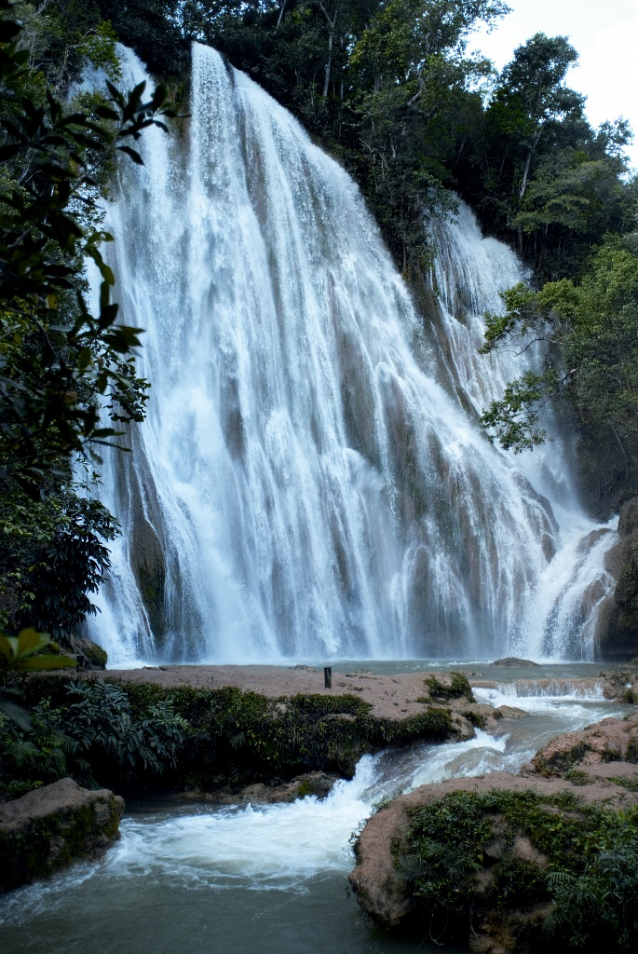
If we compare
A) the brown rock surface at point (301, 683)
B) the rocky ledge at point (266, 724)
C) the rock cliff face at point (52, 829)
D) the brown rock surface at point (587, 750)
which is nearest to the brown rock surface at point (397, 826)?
the brown rock surface at point (587, 750)

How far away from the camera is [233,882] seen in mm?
6398

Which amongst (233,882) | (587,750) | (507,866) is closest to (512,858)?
(507,866)

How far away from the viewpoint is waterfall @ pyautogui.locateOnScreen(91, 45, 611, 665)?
18.3 meters

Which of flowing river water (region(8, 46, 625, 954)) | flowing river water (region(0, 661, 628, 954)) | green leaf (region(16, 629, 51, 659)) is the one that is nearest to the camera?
green leaf (region(16, 629, 51, 659))

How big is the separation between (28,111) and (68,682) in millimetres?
7479

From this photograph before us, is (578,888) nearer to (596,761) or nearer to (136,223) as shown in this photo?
(596,761)

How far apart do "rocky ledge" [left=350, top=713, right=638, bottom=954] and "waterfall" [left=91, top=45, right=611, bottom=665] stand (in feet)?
35.6

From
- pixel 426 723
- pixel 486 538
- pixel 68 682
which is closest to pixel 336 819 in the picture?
pixel 426 723

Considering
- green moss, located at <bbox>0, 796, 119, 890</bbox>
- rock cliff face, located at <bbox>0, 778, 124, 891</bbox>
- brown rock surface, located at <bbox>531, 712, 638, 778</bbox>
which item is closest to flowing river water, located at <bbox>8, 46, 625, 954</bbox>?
brown rock surface, located at <bbox>531, 712, 638, 778</bbox>

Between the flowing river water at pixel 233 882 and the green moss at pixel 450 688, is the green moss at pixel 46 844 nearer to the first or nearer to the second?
the flowing river water at pixel 233 882

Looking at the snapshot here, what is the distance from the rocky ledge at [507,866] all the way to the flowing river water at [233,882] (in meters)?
0.30

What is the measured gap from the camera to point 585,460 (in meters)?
26.7

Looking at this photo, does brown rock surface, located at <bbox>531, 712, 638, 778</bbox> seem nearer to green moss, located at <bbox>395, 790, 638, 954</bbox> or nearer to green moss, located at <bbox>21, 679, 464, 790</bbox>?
green moss, located at <bbox>21, 679, 464, 790</bbox>

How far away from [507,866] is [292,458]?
16872 millimetres
